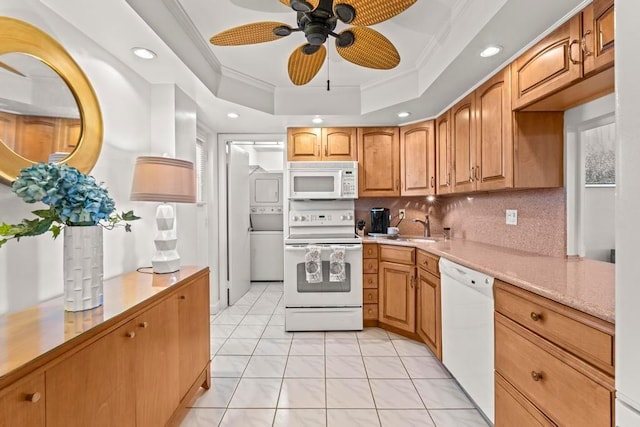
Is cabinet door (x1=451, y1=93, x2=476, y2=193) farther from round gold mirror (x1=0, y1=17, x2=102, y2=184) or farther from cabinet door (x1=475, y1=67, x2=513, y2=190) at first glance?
round gold mirror (x1=0, y1=17, x2=102, y2=184)

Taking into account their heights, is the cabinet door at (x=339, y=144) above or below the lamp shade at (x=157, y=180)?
above

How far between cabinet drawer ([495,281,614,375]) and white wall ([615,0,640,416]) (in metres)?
0.19

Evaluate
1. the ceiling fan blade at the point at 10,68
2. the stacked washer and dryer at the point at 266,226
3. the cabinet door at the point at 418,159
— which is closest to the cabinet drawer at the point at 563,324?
the cabinet door at the point at 418,159

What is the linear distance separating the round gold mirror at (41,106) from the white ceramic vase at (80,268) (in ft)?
1.22

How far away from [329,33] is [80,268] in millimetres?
1450

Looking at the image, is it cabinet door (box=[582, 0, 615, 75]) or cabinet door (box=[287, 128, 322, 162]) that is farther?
cabinet door (box=[287, 128, 322, 162])

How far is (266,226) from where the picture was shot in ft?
16.4

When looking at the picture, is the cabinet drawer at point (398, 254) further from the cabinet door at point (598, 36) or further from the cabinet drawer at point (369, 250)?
the cabinet door at point (598, 36)

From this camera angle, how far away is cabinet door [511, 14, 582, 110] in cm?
142

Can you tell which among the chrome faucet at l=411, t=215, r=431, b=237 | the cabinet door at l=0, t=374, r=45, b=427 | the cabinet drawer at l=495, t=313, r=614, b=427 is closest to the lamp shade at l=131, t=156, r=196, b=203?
the cabinet door at l=0, t=374, r=45, b=427

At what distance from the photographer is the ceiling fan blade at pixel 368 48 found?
151 cm

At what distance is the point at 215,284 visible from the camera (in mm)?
3547

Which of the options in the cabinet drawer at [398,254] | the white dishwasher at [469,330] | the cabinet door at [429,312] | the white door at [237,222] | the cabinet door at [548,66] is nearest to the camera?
the cabinet door at [548,66]

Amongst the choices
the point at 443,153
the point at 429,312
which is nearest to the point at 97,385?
the point at 429,312
